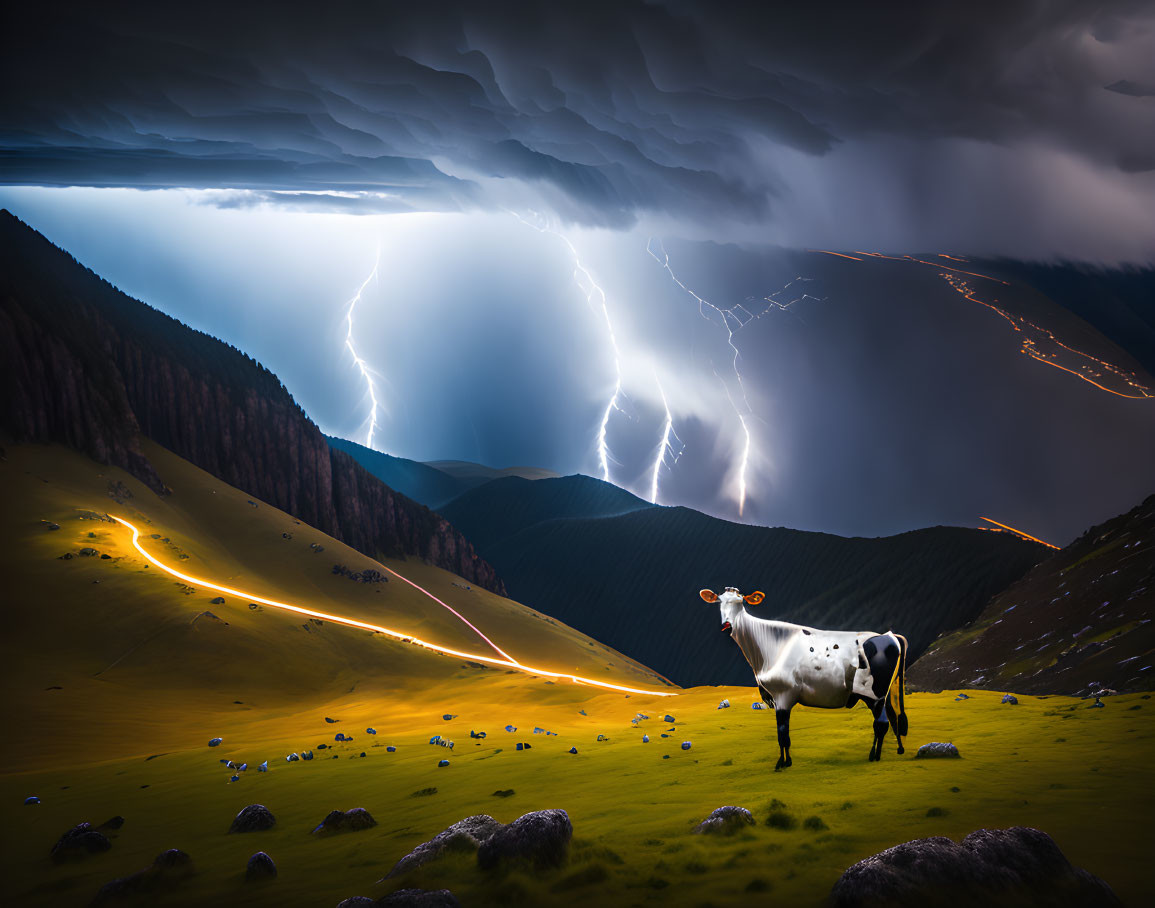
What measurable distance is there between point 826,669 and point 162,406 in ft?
333

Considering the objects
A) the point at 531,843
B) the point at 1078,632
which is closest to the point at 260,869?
the point at 531,843

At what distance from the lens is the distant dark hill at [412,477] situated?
491 feet

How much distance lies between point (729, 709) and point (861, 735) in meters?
9.68

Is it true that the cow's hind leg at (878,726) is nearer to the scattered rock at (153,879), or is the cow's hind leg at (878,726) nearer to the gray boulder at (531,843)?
the gray boulder at (531,843)

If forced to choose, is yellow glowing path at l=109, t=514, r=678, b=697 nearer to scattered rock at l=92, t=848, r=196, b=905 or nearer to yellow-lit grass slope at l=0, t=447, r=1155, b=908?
yellow-lit grass slope at l=0, t=447, r=1155, b=908

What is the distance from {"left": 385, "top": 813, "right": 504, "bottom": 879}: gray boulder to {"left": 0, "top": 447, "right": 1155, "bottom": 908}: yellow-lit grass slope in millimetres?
237

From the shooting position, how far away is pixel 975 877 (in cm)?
568

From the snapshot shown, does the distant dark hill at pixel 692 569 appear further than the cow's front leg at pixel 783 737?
Yes

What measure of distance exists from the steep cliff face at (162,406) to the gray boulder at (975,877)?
3352 inches

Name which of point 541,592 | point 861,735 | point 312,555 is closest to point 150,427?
point 312,555

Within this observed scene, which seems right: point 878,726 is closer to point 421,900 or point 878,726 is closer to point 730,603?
point 730,603

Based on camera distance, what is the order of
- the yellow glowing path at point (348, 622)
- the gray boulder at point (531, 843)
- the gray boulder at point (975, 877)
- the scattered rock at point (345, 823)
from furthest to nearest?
1. the yellow glowing path at point (348, 622)
2. the scattered rock at point (345, 823)
3. the gray boulder at point (531, 843)
4. the gray boulder at point (975, 877)

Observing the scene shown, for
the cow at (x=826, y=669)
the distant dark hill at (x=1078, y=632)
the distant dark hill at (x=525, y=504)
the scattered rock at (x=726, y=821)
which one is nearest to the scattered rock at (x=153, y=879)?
the scattered rock at (x=726, y=821)

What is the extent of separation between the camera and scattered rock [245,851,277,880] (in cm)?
882
